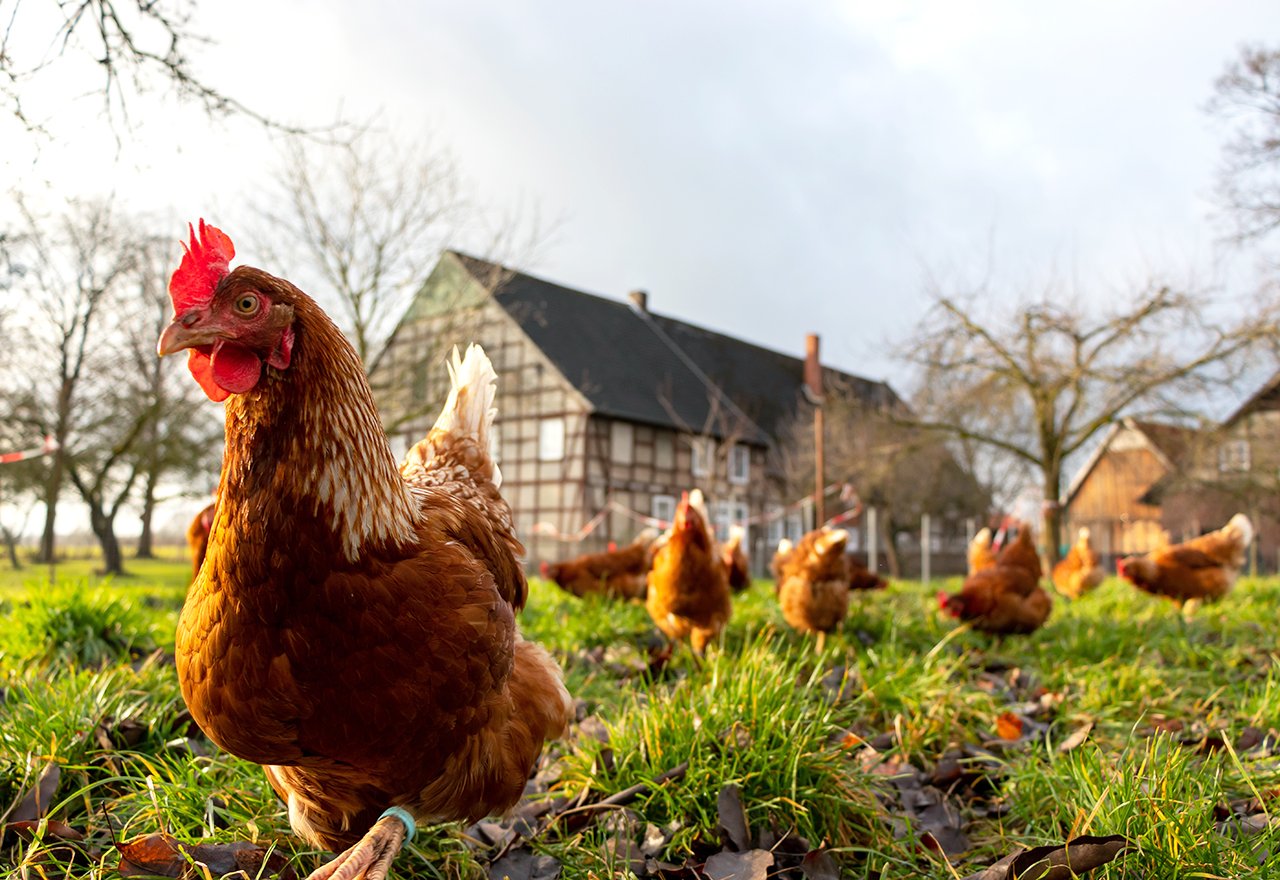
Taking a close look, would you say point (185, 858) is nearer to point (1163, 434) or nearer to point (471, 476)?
point (471, 476)

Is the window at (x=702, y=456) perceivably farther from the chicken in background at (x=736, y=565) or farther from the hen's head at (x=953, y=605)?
the hen's head at (x=953, y=605)

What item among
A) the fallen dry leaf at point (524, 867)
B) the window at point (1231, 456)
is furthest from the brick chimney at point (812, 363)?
the fallen dry leaf at point (524, 867)

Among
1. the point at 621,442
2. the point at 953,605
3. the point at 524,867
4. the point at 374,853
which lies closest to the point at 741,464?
the point at 621,442

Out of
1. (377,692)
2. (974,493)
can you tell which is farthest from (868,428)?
(377,692)

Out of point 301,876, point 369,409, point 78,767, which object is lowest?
point 301,876

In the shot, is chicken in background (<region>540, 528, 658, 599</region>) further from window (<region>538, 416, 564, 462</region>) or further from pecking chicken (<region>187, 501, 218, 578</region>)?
window (<region>538, 416, 564, 462</region>)

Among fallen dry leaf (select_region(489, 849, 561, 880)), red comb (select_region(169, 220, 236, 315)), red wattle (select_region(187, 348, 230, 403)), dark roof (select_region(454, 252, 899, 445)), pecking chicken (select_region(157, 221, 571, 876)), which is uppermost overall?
dark roof (select_region(454, 252, 899, 445))

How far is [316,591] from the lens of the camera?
1857 millimetres

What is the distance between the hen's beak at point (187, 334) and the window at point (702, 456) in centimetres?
2081

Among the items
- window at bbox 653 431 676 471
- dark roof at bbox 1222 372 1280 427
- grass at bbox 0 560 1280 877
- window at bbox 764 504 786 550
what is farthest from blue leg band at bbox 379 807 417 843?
window at bbox 764 504 786 550

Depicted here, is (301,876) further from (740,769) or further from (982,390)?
(982,390)

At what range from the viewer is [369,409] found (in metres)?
2.11

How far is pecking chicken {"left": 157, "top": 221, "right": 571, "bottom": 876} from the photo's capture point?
185cm

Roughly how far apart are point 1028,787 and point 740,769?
1.06 meters
